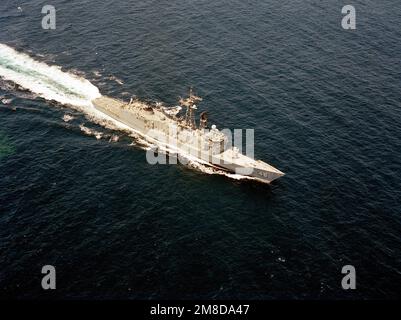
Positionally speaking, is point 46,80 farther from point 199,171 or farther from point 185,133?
point 199,171

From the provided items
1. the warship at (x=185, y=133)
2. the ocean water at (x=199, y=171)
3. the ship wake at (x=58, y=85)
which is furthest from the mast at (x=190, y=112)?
the ship wake at (x=58, y=85)

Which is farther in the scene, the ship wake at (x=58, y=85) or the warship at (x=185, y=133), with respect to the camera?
the ship wake at (x=58, y=85)

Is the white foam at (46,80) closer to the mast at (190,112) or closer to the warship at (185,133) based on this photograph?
the warship at (185,133)

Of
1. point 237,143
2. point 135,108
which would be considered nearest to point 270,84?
point 237,143

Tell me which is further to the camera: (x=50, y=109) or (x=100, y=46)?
(x=100, y=46)

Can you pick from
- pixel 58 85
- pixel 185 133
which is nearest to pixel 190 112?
pixel 185 133
